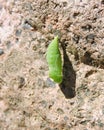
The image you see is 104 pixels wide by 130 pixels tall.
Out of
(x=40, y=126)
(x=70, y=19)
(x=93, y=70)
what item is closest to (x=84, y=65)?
(x=93, y=70)

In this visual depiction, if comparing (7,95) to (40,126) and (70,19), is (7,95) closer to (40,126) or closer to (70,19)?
(40,126)

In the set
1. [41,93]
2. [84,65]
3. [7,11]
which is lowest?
[41,93]

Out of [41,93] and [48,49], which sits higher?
[48,49]

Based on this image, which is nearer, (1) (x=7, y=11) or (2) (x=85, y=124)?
(2) (x=85, y=124)

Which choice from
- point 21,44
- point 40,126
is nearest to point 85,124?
point 40,126

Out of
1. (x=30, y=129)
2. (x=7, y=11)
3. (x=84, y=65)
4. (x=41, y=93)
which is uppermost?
(x=7, y=11)

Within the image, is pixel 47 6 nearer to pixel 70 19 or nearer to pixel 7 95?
pixel 70 19
